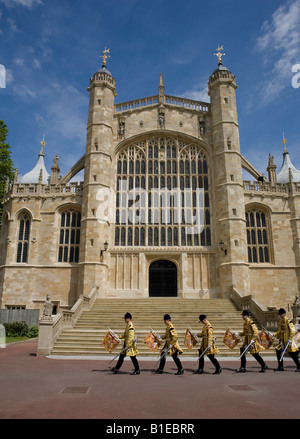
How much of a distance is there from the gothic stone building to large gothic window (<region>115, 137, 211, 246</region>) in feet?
0.26

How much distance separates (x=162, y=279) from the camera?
25.5 metres

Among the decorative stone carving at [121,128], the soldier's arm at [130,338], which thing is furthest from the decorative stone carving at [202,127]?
the soldier's arm at [130,338]

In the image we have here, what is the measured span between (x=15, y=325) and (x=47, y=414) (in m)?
15.9

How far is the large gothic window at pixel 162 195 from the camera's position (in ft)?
85.7

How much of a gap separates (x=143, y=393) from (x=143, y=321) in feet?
38.2

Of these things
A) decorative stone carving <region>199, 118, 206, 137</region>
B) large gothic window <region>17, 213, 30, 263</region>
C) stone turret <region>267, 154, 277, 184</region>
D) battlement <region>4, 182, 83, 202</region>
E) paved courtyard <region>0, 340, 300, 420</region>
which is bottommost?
paved courtyard <region>0, 340, 300, 420</region>

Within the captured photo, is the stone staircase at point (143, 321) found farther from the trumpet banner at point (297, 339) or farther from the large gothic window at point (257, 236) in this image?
the large gothic window at point (257, 236)

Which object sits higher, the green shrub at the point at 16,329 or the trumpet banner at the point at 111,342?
the trumpet banner at the point at 111,342

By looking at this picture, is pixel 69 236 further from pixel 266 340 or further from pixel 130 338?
pixel 266 340

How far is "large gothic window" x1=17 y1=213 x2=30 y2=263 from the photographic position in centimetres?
2603

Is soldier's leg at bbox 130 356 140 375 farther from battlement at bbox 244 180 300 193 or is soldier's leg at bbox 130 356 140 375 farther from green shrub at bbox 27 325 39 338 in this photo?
battlement at bbox 244 180 300 193

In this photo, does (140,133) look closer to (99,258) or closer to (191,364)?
(99,258)

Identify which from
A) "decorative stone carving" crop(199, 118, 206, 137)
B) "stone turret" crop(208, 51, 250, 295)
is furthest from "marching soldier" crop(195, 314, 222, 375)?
"decorative stone carving" crop(199, 118, 206, 137)

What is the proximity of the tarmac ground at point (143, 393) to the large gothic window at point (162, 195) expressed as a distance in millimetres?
15686
